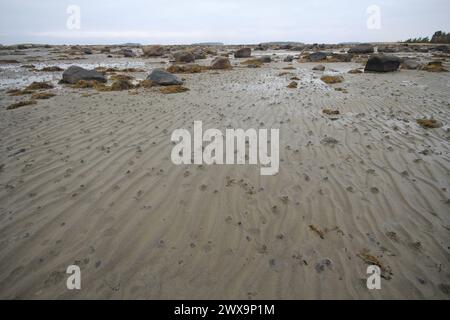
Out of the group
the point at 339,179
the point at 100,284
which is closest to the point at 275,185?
the point at 339,179

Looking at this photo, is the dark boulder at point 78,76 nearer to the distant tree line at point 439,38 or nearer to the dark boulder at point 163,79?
the dark boulder at point 163,79

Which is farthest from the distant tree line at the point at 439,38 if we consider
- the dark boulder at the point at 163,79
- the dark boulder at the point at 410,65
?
the dark boulder at the point at 163,79

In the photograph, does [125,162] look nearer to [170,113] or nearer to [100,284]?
[100,284]

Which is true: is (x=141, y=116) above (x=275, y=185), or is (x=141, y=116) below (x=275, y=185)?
above

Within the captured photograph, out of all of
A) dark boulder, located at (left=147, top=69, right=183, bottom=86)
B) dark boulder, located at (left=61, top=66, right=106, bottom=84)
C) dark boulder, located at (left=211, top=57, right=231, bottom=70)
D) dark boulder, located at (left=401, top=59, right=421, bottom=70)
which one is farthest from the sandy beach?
dark boulder, located at (left=211, top=57, right=231, bottom=70)

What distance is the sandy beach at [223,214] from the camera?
9.01 feet

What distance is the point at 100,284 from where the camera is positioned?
2.70m

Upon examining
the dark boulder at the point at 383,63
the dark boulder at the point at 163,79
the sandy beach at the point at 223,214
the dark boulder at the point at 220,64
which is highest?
the dark boulder at the point at 220,64

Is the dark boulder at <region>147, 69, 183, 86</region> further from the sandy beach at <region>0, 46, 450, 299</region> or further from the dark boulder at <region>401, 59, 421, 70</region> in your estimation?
the dark boulder at <region>401, 59, 421, 70</region>

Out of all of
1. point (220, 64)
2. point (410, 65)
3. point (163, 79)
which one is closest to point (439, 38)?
point (410, 65)

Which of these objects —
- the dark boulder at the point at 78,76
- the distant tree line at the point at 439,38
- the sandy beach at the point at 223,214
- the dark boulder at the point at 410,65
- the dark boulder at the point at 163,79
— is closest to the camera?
the sandy beach at the point at 223,214

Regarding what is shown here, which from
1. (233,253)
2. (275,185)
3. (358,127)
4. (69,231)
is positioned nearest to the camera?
(233,253)

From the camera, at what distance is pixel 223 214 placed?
3.68 meters
